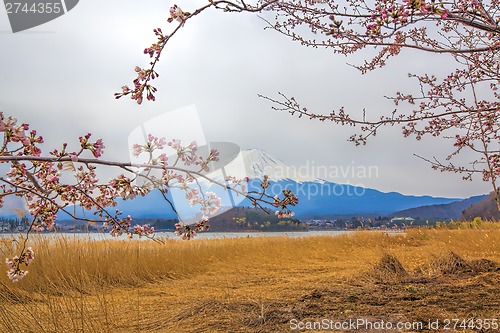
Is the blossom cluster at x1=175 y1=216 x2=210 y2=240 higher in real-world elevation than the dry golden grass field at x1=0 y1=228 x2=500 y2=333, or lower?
higher

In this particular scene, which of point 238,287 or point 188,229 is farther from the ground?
point 188,229

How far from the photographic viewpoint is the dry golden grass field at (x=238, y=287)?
3139 mm

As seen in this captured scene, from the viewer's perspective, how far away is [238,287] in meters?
5.09

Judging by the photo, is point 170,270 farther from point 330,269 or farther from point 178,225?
point 178,225

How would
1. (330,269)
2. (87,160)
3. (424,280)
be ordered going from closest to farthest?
(87,160), (424,280), (330,269)

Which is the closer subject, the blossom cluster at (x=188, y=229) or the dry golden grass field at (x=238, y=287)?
the blossom cluster at (x=188, y=229)

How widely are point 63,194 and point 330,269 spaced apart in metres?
4.80

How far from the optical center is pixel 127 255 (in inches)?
252

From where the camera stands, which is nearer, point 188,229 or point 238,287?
point 188,229

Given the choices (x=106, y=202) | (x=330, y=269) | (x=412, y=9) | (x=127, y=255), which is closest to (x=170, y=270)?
(x=127, y=255)

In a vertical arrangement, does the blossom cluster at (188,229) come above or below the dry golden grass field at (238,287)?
above

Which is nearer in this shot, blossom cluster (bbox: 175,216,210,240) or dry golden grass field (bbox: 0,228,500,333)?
blossom cluster (bbox: 175,216,210,240)

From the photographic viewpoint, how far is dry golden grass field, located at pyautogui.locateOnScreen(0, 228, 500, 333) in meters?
3.14

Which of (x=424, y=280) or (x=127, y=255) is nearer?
(x=424, y=280)
